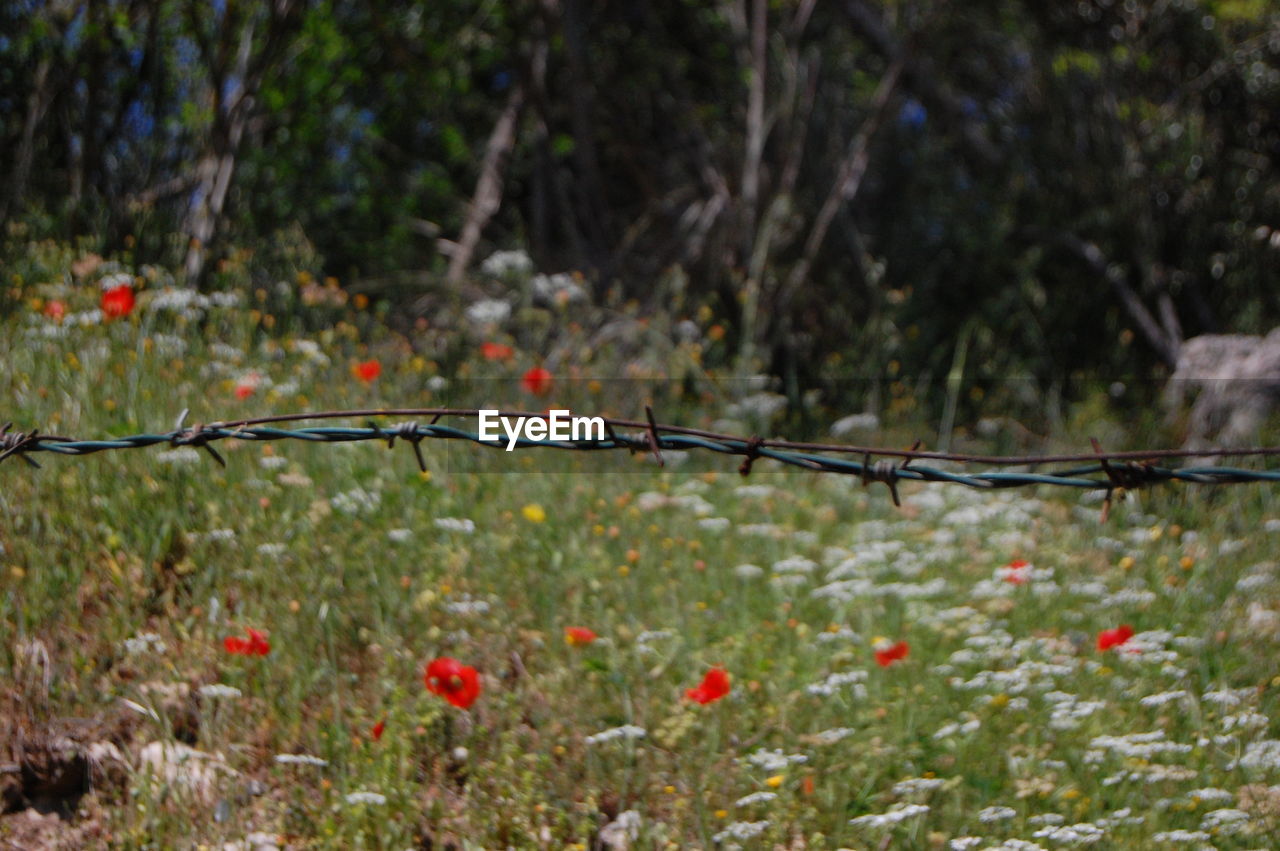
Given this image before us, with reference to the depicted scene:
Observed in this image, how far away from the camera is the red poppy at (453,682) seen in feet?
8.68

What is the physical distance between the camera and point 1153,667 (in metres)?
3.17

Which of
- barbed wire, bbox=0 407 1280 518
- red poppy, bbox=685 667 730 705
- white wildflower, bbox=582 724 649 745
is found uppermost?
barbed wire, bbox=0 407 1280 518

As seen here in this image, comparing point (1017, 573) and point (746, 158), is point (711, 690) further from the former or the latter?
point (746, 158)

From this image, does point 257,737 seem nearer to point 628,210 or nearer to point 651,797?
point 651,797

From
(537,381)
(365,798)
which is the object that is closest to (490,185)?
(537,381)

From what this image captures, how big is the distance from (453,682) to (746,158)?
557 cm

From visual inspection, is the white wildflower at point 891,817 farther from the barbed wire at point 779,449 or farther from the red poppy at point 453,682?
the red poppy at point 453,682

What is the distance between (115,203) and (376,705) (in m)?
4.87

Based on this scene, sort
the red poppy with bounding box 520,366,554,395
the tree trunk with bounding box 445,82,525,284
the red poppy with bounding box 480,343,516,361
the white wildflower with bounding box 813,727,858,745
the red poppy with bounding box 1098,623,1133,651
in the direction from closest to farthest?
the white wildflower with bounding box 813,727,858,745 → the red poppy with bounding box 1098,623,1133,651 → the red poppy with bounding box 520,366,554,395 → the red poppy with bounding box 480,343,516,361 → the tree trunk with bounding box 445,82,525,284

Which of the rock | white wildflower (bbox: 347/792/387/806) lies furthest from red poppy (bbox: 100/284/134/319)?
the rock

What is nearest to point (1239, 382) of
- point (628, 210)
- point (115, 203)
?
point (628, 210)

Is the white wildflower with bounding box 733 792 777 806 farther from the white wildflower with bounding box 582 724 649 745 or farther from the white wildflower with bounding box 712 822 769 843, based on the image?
the white wildflower with bounding box 582 724 649 745

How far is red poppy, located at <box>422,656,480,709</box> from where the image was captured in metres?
2.64

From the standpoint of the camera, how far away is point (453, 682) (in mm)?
2670
